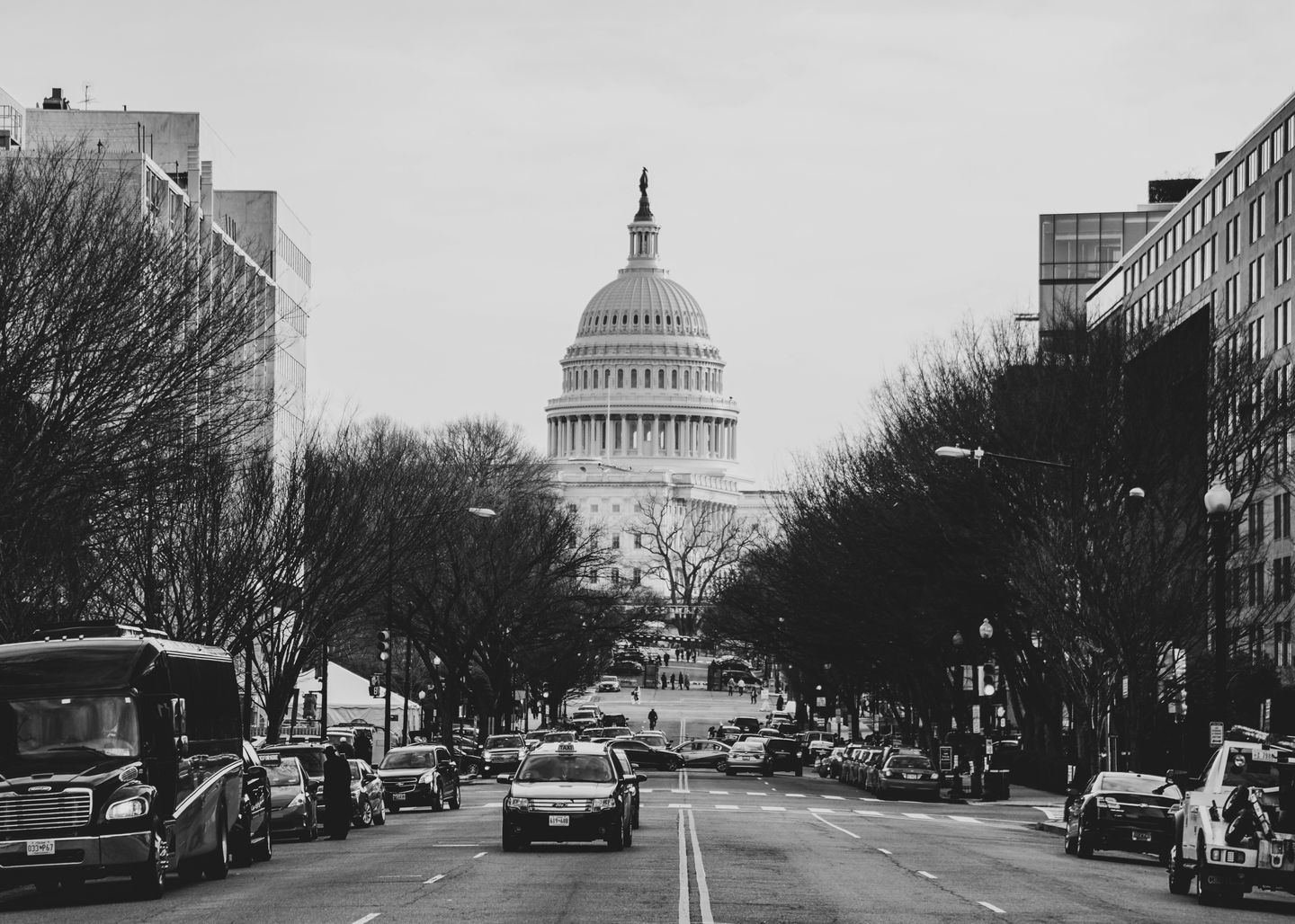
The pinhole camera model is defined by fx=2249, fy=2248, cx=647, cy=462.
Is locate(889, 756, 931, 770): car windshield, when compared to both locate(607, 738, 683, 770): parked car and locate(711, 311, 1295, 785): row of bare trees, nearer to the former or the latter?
locate(711, 311, 1295, 785): row of bare trees

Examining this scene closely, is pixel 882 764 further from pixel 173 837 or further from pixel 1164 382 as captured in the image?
pixel 173 837

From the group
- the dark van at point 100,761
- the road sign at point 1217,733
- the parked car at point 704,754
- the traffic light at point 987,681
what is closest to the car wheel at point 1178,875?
the road sign at point 1217,733

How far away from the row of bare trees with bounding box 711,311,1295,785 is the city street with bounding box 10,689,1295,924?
5906mm

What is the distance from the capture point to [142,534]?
154ft

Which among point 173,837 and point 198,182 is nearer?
point 173,837

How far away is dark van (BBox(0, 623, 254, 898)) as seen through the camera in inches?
906

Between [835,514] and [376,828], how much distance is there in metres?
31.4

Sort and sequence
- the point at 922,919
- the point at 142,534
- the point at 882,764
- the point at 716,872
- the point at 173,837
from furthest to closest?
the point at 882,764, the point at 142,534, the point at 716,872, the point at 173,837, the point at 922,919

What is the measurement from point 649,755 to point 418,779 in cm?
3029

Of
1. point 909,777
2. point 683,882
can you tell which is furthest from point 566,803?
point 909,777

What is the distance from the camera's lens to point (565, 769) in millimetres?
32406

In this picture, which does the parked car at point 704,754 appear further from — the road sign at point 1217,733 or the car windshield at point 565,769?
the car windshield at point 565,769

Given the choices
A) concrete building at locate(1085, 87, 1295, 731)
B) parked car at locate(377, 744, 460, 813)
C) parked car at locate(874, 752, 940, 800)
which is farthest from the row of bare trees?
parked car at locate(377, 744, 460, 813)

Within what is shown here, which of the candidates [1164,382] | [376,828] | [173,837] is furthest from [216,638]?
[173,837]
